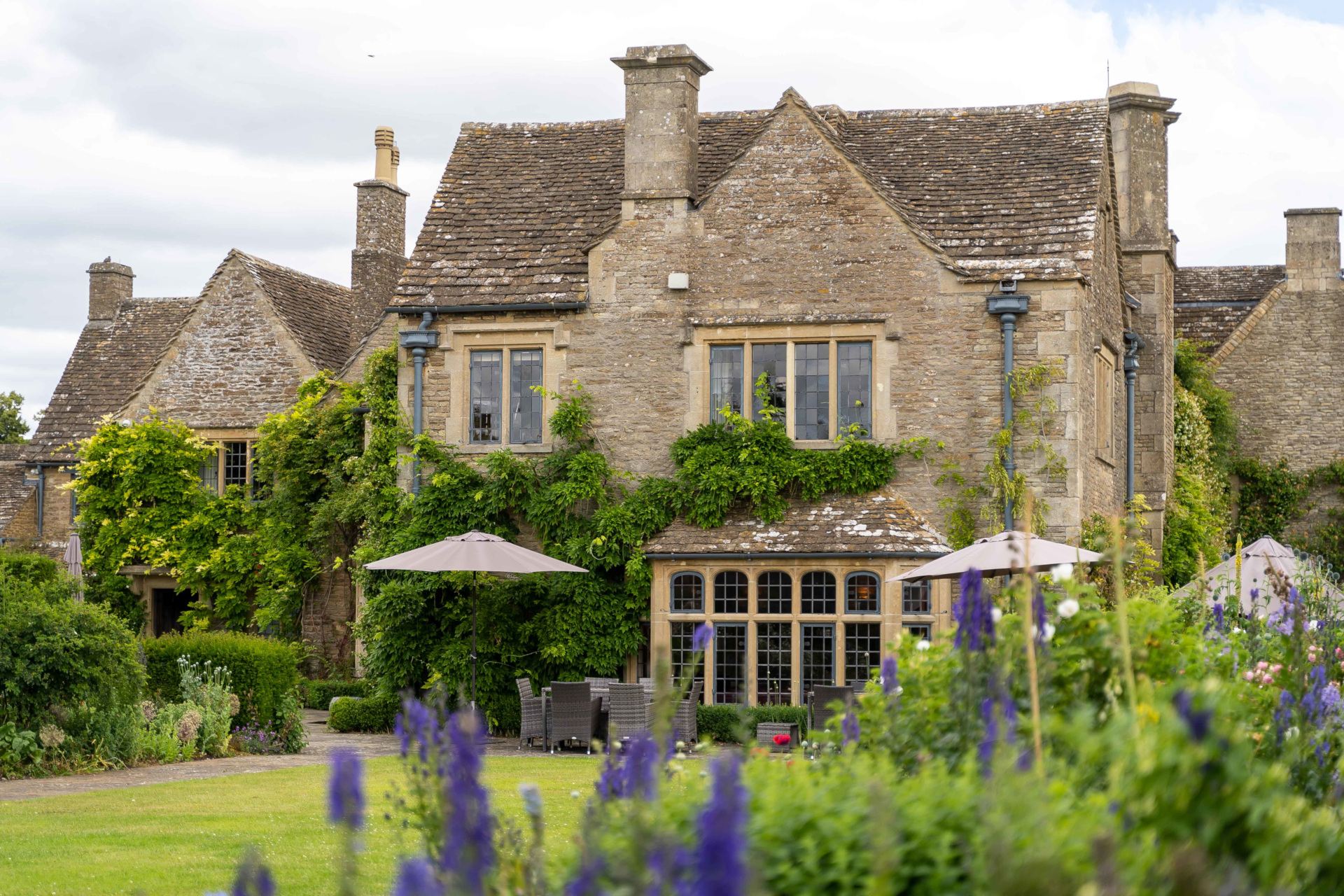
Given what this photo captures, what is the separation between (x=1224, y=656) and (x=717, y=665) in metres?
11.9

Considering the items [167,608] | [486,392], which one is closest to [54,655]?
[486,392]

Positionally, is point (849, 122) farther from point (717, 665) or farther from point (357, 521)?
point (357, 521)

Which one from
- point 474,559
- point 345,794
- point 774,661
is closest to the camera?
point 345,794

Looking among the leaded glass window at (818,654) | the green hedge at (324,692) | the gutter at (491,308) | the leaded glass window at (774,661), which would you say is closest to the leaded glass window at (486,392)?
the gutter at (491,308)

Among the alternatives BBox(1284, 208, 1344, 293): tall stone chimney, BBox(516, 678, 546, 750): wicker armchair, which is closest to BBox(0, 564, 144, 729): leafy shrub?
BBox(516, 678, 546, 750): wicker armchair

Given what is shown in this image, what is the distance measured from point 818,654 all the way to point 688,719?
1948 mm

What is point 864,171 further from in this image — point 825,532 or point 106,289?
point 106,289

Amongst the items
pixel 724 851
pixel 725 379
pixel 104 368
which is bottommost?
pixel 724 851

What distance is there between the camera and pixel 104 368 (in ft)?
101

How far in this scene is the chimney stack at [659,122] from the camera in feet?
62.0

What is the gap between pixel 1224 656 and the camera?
19.6 feet

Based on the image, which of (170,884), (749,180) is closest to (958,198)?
(749,180)

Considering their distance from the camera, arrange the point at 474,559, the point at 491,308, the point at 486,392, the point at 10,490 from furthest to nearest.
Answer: the point at 10,490 < the point at 486,392 < the point at 491,308 < the point at 474,559

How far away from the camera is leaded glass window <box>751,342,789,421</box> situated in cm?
1833
